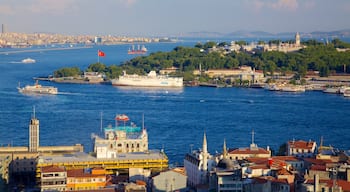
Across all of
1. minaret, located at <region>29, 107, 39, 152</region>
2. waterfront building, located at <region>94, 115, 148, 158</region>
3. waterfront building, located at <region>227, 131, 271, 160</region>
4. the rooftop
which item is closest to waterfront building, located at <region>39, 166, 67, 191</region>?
the rooftop

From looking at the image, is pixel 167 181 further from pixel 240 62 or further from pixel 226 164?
pixel 240 62

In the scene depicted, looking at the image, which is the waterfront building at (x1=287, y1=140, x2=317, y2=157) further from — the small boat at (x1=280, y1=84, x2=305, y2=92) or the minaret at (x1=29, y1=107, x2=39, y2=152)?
the small boat at (x1=280, y1=84, x2=305, y2=92)

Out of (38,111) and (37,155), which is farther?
(38,111)

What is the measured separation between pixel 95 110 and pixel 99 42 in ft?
223

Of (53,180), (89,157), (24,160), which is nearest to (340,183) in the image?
(53,180)

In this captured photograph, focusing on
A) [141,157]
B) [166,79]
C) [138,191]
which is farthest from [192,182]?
[166,79]

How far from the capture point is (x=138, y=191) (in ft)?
29.5

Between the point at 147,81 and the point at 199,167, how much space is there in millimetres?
21078

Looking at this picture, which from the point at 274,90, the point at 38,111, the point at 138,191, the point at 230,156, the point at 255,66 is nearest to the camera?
the point at 138,191

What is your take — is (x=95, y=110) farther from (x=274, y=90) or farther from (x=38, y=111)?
(x=274, y=90)

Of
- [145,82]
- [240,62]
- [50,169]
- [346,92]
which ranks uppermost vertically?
[50,169]

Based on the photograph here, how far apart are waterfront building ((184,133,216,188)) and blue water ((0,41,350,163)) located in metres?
2.01

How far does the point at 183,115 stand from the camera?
19969 mm

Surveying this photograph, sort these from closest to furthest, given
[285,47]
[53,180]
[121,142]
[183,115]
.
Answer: [53,180] < [121,142] < [183,115] < [285,47]
